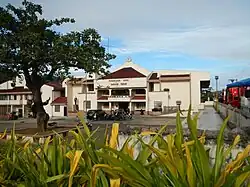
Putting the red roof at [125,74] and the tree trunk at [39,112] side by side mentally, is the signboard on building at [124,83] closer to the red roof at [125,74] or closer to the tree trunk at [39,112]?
the red roof at [125,74]

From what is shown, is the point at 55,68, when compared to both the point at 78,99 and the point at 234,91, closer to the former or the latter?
the point at 234,91

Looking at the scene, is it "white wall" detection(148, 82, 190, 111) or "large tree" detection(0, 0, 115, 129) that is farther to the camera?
"white wall" detection(148, 82, 190, 111)

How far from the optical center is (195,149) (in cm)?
192

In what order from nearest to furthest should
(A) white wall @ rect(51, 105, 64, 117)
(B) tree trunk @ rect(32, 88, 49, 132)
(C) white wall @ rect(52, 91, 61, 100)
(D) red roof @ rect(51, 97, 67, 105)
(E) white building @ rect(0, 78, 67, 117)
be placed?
(B) tree trunk @ rect(32, 88, 49, 132)
(D) red roof @ rect(51, 97, 67, 105)
(A) white wall @ rect(51, 105, 64, 117)
(E) white building @ rect(0, 78, 67, 117)
(C) white wall @ rect(52, 91, 61, 100)

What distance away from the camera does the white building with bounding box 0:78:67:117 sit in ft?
181

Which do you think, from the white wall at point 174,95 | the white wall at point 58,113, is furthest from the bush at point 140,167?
the white wall at point 58,113

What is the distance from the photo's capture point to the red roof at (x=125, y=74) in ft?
165

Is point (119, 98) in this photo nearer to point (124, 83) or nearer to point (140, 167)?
point (124, 83)

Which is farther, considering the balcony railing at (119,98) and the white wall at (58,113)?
the white wall at (58,113)

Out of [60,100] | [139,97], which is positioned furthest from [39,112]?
[60,100]

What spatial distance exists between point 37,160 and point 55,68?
54.4ft

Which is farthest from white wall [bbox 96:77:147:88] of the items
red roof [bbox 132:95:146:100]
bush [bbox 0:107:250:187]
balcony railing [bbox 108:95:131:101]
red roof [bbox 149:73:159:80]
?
bush [bbox 0:107:250:187]

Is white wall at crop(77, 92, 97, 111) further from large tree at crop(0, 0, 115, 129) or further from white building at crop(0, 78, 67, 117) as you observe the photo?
large tree at crop(0, 0, 115, 129)

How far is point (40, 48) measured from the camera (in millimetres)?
17656
